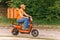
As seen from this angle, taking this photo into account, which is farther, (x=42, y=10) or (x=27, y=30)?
(x=42, y=10)

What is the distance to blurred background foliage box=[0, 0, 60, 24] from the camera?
19.4 meters

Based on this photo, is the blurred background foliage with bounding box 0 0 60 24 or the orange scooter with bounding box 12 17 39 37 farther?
the blurred background foliage with bounding box 0 0 60 24

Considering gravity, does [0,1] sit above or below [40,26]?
above

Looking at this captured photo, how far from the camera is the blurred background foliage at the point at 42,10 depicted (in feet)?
63.6

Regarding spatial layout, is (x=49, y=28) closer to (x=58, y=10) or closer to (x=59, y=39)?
(x=58, y=10)

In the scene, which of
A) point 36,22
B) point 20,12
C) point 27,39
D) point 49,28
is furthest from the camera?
point 36,22

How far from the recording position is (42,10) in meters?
19.7

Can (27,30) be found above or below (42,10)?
below

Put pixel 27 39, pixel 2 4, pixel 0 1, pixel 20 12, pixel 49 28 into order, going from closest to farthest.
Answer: pixel 27 39
pixel 20 12
pixel 49 28
pixel 0 1
pixel 2 4

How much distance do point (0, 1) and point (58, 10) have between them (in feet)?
14.3

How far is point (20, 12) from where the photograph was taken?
13180 millimetres

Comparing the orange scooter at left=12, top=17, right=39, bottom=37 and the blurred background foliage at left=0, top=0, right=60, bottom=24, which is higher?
the blurred background foliage at left=0, top=0, right=60, bottom=24

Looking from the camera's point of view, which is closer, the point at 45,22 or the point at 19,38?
the point at 19,38

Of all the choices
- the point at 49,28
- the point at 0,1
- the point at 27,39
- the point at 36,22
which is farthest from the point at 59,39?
the point at 0,1
